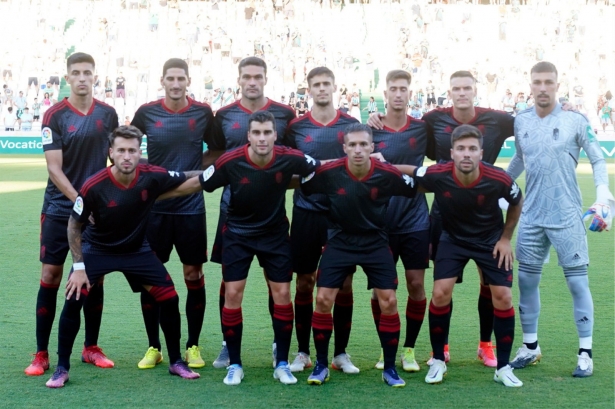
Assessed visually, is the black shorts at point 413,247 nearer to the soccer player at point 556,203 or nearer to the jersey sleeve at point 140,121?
the soccer player at point 556,203

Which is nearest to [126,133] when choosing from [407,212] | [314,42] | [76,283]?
[76,283]

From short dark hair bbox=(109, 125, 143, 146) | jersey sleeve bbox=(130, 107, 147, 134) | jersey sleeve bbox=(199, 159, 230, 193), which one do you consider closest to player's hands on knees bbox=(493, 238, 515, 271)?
jersey sleeve bbox=(199, 159, 230, 193)

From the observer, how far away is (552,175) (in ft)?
17.6

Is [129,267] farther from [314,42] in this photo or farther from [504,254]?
[314,42]

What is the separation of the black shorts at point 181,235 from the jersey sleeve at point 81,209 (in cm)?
64

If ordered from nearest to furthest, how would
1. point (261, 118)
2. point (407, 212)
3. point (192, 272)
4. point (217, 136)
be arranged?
point (261, 118) < point (407, 212) < point (192, 272) < point (217, 136)

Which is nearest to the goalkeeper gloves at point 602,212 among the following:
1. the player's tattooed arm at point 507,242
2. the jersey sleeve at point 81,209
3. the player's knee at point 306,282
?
the player's tattooed arm at point 507,242

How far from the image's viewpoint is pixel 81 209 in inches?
198

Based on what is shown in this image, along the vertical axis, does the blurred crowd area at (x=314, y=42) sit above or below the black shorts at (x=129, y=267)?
above

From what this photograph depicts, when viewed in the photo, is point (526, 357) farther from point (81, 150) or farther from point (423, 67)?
point (423, 67)

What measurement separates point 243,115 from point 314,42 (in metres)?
29.5

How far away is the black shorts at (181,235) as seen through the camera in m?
5.61

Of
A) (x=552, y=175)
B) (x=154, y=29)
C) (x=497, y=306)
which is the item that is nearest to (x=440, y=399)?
(x=497, y=306)

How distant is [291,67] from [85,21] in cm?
906
